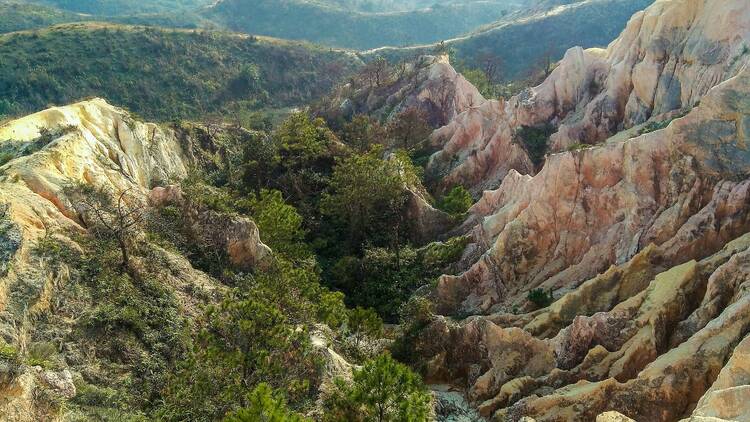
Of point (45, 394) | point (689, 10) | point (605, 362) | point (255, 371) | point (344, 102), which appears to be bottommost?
point (344, 102)

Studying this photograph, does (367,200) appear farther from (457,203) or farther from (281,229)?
(281,229)

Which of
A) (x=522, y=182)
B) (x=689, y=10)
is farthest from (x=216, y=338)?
(x=689, y=10)

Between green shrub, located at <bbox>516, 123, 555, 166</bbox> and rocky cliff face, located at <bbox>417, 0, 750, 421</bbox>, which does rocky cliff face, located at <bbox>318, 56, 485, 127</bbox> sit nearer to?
green shrub, located at <bbox>516, 123, 555, 166</bbox>

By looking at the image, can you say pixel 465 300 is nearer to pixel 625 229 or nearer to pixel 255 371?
pixel 625 229

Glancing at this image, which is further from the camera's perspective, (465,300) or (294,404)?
(465,300)

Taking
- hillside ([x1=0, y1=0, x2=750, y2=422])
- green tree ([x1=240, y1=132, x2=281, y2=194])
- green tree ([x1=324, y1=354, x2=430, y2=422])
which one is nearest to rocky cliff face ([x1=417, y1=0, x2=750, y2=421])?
hillside ([x1=0, y1=0, x2=750, y2=422])

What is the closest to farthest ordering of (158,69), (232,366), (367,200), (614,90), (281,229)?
(232,366) < (281,229) < (367,200) < (614,90) < (158,69)

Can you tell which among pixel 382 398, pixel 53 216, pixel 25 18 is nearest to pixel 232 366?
pixel 382 398
